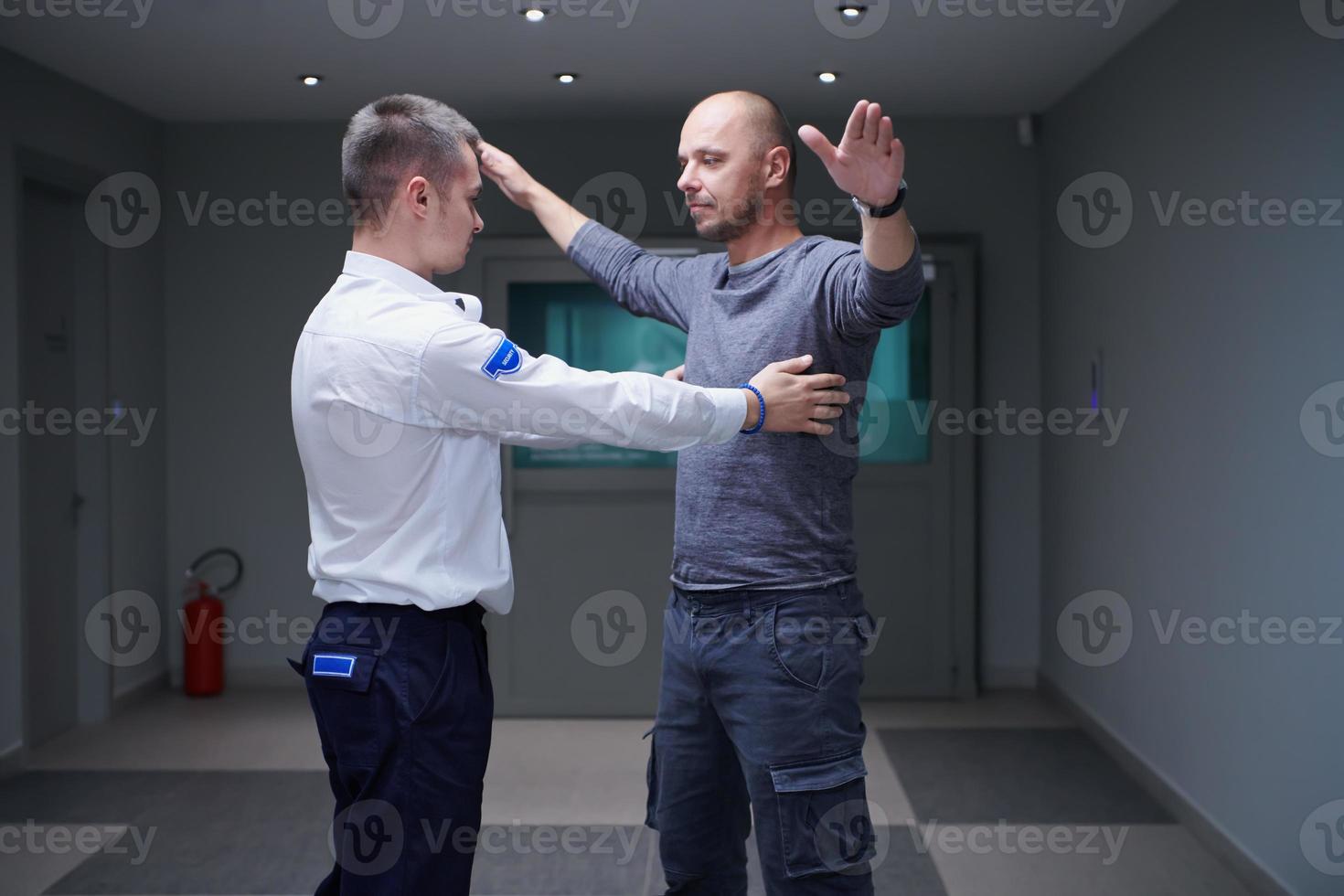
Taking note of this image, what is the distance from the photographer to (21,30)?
145 inches

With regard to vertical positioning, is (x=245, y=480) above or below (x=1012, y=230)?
below

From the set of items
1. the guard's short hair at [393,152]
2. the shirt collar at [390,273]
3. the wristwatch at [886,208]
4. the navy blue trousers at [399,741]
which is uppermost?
the guard's short hair at [393,152]

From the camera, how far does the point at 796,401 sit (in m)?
1.70

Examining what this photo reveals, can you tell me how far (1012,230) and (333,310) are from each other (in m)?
3.98

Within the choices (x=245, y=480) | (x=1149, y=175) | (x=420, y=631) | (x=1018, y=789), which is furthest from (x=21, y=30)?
(x=1018, y=789)

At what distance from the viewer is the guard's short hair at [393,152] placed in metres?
1.69

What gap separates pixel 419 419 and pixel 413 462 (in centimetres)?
6

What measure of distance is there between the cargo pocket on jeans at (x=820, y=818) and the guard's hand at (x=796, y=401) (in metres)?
0.50

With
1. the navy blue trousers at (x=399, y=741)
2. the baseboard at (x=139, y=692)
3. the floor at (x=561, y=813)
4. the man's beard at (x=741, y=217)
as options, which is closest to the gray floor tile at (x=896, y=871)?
the floor at (x=561, y=813)

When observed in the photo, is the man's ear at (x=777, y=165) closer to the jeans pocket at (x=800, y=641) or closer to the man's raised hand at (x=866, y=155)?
the man's raised hand at (x=866, y=155)

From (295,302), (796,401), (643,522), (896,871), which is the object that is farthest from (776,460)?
(295,302)

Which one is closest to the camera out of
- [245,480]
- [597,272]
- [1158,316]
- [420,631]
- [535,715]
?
[420,631]

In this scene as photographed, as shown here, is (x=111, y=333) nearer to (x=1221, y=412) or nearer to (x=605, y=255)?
(x=605, y=255)

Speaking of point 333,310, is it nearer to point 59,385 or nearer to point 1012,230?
point 59,385
